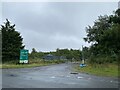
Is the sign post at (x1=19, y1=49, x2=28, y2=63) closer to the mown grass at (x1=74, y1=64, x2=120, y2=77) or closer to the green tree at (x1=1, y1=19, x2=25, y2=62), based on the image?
the green tree at (x1=1, y1=19, x2=25, y2=62)

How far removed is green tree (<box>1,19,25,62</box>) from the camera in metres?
82.2

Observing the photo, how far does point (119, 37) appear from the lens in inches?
1289

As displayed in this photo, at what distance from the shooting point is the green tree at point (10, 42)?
82250 millimetres

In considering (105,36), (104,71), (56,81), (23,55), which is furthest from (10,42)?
(56,81)

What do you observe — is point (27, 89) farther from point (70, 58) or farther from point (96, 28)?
point (70, 58)

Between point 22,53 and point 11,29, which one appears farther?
point 11,29

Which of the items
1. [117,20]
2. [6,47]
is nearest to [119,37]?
[117,20]

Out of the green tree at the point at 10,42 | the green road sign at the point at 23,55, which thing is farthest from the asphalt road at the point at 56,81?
the green tree at the point at 10,42

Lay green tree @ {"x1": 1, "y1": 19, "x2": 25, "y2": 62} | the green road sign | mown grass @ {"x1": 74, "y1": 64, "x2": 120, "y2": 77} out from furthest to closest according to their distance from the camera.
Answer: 1. green tree @ {"x1": 1, "y1": 19, "x2": 25, "y2": 62}
2. the green road sign
3. mown grass @ {"x1": 74, "y1": 64, "x2": 120, "y2": 77}

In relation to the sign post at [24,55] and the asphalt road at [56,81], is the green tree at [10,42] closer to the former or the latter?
the sign post at [24,55]

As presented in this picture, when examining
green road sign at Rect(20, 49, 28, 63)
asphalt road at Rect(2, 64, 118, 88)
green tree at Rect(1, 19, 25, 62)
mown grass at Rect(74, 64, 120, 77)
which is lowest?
asphalt road at Rect(2, 64, 118, 88)

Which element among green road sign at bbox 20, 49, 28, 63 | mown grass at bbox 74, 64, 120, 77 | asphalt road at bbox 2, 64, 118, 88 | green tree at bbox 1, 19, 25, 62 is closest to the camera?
asphalt road at bbox 2, 64, 118, 88

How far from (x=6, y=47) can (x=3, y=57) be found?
274 cm

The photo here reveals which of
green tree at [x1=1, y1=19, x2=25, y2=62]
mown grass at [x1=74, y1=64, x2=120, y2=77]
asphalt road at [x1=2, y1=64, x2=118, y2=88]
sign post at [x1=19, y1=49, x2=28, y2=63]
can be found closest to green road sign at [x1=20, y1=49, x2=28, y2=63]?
sign post at [x1=19, y1=49, x2=28, y2=63]
